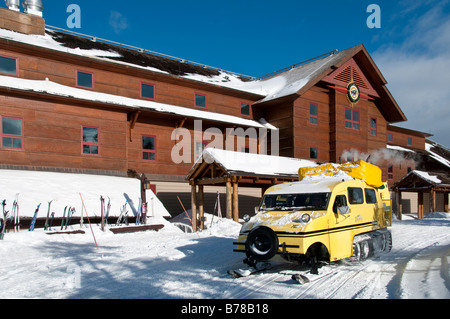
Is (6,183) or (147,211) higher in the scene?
(6,183)

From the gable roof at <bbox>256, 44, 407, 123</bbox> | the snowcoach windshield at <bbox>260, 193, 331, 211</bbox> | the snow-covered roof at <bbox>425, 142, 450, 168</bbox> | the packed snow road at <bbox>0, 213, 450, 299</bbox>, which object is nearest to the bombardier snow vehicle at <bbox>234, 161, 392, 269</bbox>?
the snowcoach windshield at <bbox>260, 193, 331, 211</bbox>

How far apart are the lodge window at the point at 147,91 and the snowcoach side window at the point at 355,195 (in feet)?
53.0

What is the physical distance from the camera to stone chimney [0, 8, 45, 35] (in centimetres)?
2173

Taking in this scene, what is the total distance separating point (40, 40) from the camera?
21500 mm

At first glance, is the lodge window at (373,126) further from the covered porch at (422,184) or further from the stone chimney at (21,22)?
the stone chimney at (21,22)

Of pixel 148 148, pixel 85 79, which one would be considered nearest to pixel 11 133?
pixel 85 79

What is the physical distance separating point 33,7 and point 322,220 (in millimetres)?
22020

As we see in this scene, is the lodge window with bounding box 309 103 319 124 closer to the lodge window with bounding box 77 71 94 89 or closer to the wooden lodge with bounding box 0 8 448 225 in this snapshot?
the wooden lodge with bounding box 0 8 448 225

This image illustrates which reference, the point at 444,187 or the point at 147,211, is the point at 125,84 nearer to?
the point at 147,211

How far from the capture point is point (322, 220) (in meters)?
8.69

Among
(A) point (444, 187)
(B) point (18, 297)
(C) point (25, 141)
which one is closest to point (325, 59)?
(A) point (444, 187)

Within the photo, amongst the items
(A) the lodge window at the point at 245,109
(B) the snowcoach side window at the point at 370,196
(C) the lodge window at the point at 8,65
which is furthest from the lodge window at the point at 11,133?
(B) the snowcoach side window at the point at 370,196
